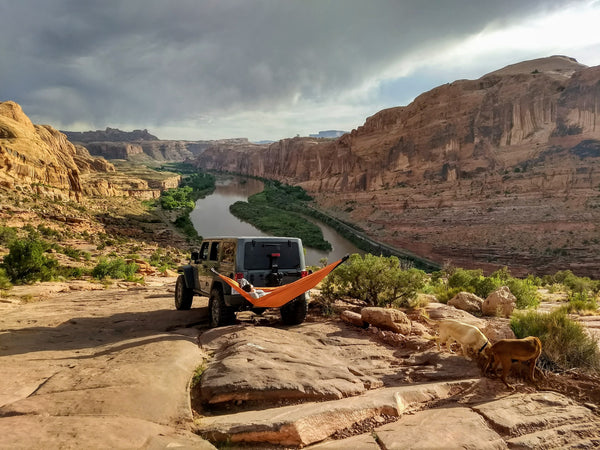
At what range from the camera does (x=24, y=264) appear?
51.1 feet

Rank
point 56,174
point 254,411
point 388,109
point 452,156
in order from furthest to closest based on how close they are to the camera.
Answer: point 388,109, point 452,156, point 56,174, point 254,411

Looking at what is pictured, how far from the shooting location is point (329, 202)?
76188 millimetres

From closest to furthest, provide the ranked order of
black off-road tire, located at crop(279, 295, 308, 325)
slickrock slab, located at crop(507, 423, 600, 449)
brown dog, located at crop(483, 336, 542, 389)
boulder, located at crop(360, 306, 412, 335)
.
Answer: slickrock slab, located at crop(507, 423, 600, 449)
brown dog, located at crop(483, 336, 542, 389)
boulder, located at crop(360, 306, 412, 335)
black off-road tire, located at crop(279, 295, 308, 325)

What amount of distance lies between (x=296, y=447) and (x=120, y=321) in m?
6.72

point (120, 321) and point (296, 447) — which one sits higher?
point (296, 447)

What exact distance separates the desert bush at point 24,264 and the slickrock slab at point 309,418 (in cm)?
1593

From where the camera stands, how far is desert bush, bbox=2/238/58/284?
50.3ft

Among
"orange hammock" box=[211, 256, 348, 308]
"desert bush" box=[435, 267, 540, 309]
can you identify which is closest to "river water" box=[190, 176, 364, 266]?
"desert bush" box=[435, 267, 540, 309]

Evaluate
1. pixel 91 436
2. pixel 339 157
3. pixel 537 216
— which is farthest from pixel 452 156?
pixel 91 436

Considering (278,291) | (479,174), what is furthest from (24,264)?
(479,174)

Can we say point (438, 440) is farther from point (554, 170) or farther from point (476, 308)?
point (554, 170)

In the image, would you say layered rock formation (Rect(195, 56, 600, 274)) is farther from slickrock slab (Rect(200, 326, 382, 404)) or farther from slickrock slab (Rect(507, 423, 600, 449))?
slickrock slab (Rect(200, 326, 382, 404))

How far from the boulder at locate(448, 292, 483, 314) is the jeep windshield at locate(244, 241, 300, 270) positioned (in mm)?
5836

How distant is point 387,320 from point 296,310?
6.46 ft
